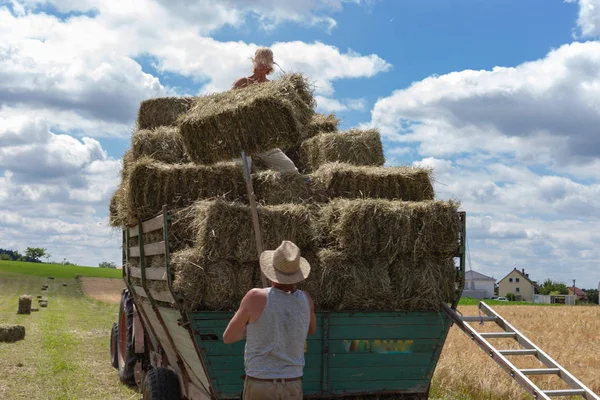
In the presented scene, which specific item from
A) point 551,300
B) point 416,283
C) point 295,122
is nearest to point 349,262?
point 416,283

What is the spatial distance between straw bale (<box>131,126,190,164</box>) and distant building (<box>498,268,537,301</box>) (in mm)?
119512

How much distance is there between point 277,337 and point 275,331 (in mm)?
43

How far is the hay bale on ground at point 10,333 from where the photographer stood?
16250 mm

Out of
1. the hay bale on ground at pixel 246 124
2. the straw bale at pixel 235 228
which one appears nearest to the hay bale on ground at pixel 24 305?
the hay bale on ground at pixel 246 124

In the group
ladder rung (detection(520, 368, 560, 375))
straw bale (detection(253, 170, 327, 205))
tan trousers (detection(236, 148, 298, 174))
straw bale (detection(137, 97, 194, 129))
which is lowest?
ladder rung (detection(520, 368, 560, 375))

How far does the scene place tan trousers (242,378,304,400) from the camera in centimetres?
479

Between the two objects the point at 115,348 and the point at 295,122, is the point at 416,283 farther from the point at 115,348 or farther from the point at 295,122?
the point at 115,348

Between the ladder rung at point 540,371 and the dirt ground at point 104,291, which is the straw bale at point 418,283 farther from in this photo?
the dirt ground at point 104,291

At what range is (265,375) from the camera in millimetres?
4781

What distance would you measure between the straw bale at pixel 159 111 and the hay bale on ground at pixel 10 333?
850 centimetres

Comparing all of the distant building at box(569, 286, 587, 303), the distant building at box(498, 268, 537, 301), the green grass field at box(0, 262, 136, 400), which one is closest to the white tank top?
the green grass field at box(0, 262, 136, 400)

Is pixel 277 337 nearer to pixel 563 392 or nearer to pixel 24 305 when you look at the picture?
pixel 563 392

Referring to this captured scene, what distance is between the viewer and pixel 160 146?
338 inches

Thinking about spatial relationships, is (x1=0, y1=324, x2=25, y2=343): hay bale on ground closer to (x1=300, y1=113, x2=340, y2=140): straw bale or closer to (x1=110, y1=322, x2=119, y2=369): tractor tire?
(x1=110, y1=322, x2=119, y2=369): tractor tire
